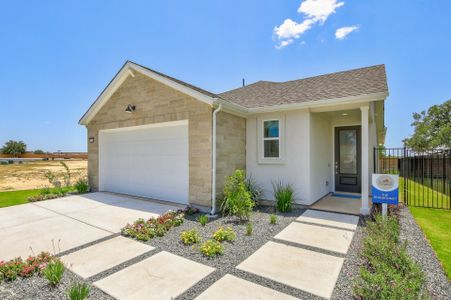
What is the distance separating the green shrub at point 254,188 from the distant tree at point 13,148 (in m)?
76.8

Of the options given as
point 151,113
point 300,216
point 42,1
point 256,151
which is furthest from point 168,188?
point 42,1

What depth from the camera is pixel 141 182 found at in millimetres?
8961

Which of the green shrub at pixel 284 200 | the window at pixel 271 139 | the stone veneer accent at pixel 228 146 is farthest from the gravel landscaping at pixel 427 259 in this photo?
the stone veneer accent at pixel 228 146

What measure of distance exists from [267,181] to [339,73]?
5.76 m

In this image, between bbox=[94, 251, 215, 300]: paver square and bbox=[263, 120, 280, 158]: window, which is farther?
bbox=[263, 120, 280, 158]: window

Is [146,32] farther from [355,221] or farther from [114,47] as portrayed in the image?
[355,221]

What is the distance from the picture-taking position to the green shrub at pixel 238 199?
5.90 metres

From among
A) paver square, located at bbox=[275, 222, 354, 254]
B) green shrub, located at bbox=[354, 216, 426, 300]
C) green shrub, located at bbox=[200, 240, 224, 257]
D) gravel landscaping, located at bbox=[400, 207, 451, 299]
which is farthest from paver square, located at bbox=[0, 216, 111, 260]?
gravel landscaping, located at bbox=[400, 207, 451, 299]

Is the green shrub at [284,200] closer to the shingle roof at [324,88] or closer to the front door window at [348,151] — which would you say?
the shingle roof at [324,88]

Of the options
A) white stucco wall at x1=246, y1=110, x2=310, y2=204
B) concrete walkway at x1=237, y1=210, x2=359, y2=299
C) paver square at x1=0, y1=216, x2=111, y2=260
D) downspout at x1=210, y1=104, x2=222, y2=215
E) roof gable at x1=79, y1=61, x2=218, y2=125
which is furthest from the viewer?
white stucco wall at x1=246, y1=110, x2=310, y2=204

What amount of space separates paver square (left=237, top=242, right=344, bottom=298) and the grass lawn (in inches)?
67.0

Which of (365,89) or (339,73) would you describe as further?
(339,73)

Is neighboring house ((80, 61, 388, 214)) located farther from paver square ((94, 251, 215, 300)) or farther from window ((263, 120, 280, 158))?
paver square ((94, 251, 215, 300))

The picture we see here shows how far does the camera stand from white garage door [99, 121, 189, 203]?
781 cm
